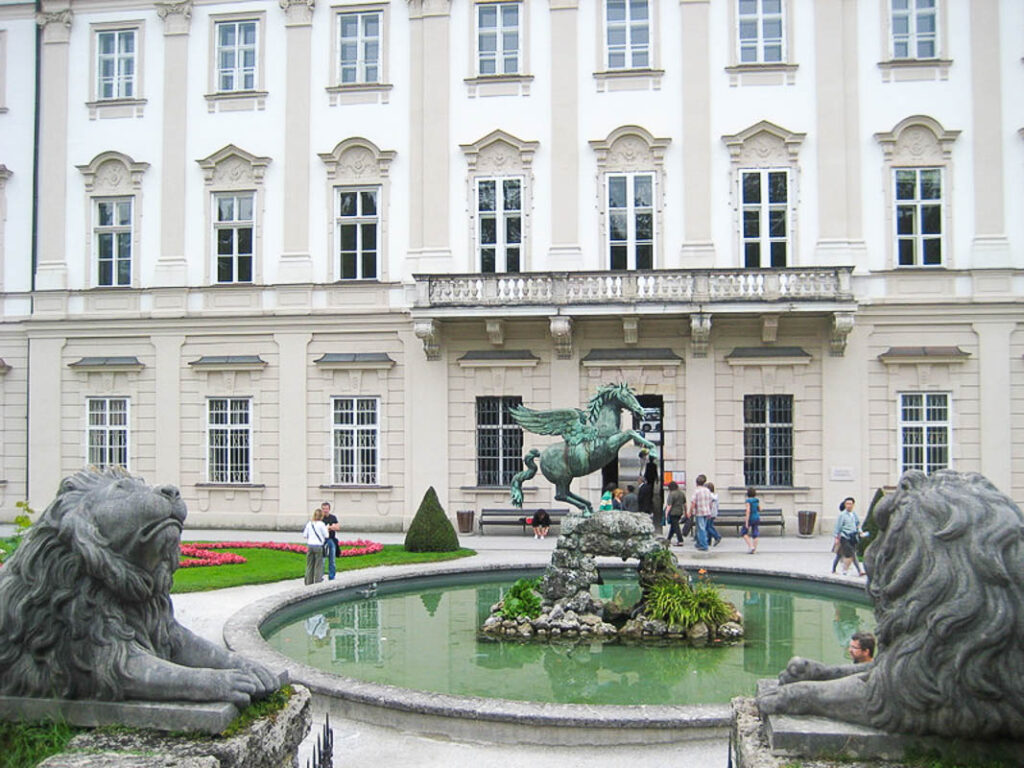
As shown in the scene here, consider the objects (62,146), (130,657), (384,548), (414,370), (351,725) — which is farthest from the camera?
(62,146)

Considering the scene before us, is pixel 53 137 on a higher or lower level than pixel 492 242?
higher

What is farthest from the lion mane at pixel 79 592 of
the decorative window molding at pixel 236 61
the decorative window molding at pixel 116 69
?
the decorative window molding at pixel 116 69

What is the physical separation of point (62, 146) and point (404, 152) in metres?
10.4

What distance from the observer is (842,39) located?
23.6 metres

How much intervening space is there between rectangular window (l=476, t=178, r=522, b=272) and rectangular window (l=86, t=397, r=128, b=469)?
11.3 m

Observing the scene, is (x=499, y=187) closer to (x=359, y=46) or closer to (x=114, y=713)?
(x=359, y=46)

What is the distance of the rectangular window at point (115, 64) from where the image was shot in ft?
87.7

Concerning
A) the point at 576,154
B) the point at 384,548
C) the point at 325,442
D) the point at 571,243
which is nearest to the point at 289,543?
the point at 384,548

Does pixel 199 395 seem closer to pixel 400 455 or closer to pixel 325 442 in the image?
pixel 325 442

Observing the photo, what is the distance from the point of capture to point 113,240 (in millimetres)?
26516

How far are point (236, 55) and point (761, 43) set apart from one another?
48.2 ft

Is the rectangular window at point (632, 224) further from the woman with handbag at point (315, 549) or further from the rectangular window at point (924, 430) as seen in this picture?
the woman with handbag at point (315, 549)

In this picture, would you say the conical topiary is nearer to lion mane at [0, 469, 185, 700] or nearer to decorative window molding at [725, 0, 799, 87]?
decorative window molding at [725, 0, 799, 87]

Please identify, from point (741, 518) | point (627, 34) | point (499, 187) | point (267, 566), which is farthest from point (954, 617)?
point (627, 34)
